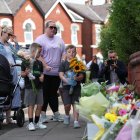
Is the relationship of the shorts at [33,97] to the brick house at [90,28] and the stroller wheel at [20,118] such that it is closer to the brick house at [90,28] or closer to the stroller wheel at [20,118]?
the stroller wheel at [20,118]

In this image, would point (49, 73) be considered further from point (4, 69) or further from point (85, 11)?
point (85, 11)

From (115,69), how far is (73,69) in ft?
4.03

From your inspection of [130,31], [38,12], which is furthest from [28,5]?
[130,31]

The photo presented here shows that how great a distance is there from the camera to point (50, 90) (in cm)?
884

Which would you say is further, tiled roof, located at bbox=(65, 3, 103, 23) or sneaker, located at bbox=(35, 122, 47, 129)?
tiled roof, located at bbox=(65, 3, 103, 23)

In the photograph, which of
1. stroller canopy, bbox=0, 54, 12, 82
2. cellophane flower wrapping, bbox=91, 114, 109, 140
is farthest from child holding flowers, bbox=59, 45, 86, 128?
cellophane flower wrapping, bbox=91, 114, 109, 140

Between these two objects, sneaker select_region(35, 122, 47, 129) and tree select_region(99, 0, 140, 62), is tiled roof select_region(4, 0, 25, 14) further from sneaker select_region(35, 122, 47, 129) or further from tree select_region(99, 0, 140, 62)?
sneaker select_region(35, 122, 47, 129)

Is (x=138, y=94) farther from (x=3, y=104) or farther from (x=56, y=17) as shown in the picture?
(x=56, y=17)

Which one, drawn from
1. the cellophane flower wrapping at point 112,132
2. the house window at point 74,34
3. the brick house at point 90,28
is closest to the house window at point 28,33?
the house window at point 74,34

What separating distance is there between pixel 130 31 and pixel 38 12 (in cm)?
3611

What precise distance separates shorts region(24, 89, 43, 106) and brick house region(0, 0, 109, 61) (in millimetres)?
34049

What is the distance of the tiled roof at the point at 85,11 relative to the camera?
52.1m

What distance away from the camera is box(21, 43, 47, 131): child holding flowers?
7.96 meters

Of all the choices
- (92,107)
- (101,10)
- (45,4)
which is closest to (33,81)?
(92,107)
